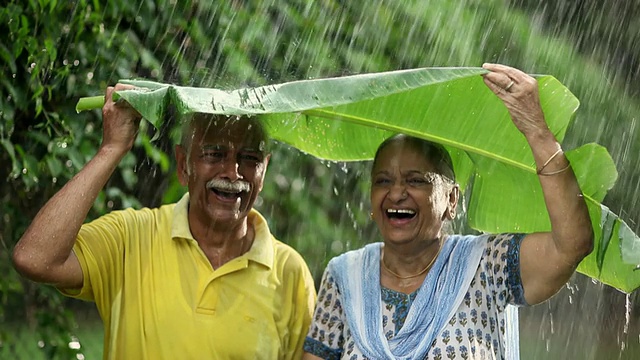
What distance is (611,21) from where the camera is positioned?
10.2m

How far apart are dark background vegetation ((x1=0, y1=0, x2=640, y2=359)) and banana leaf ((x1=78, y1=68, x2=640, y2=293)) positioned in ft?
5.27

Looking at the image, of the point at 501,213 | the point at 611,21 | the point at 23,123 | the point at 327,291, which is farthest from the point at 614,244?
the point at 611,21

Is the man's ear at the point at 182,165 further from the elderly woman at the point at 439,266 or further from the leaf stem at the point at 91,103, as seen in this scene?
the elderly woman at the point at 439,266

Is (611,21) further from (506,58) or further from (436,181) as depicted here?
(436,181)

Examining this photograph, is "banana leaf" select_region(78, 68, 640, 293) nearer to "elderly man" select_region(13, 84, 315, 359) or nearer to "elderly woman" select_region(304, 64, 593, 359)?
"elderly woman" select_region(304, 64, 593, 359)

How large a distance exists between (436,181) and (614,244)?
683 mm

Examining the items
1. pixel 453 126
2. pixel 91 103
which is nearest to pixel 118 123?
pixel 91 103

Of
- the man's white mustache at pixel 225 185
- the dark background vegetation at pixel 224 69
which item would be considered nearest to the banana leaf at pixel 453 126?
the man's white mustache at pixel 225 185

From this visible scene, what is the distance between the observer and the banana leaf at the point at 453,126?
152 inches

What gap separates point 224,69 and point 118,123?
7.81 ft

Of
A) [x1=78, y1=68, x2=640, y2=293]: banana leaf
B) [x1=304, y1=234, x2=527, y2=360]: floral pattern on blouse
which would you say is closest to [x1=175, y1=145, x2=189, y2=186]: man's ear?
[x1=78, y1=68, x2=640, y2=293]: banana leaf

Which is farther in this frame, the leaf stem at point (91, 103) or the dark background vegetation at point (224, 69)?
the dark background vegetation at point (224, 69)

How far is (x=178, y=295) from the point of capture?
4.43 metres

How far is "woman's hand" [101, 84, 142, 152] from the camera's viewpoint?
13.8 feet
